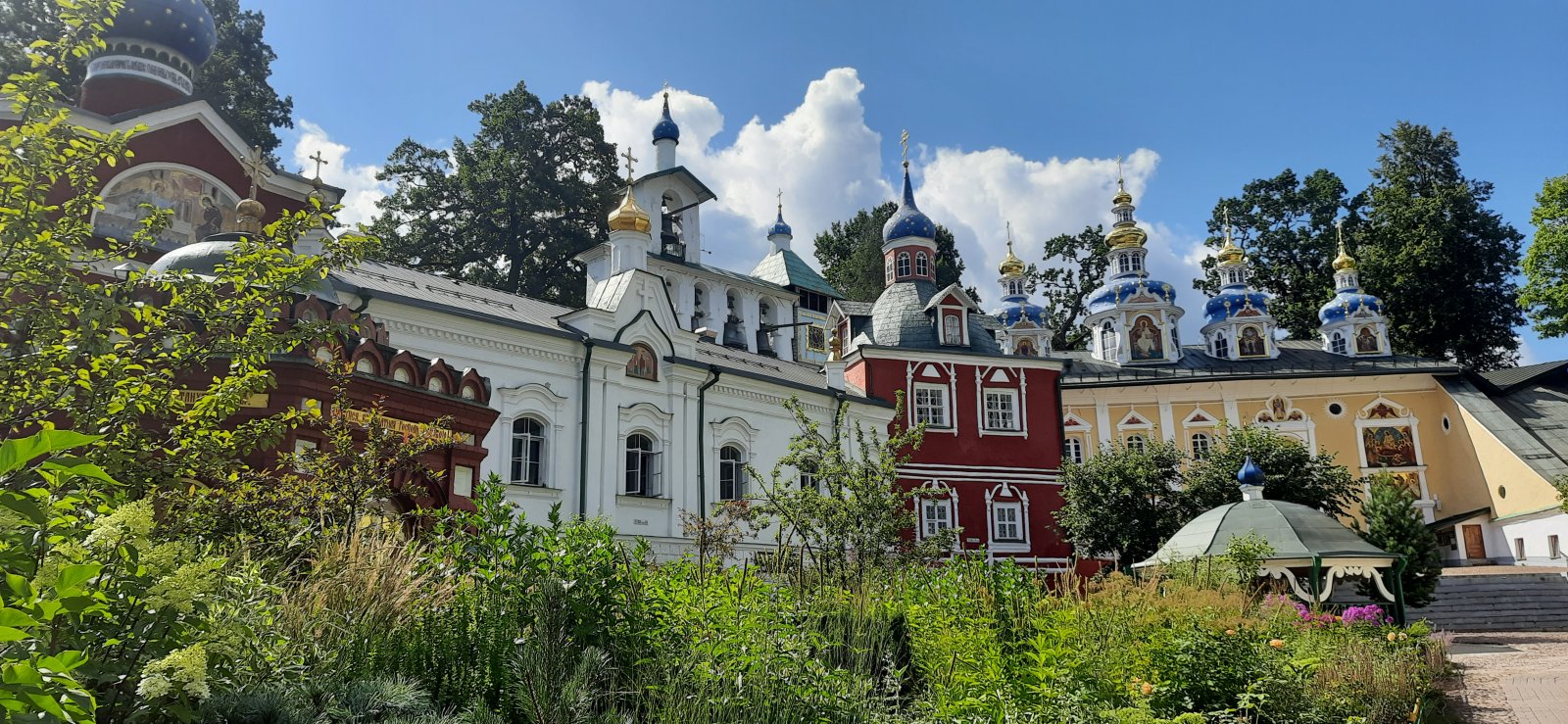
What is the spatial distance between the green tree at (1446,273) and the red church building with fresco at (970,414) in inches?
900

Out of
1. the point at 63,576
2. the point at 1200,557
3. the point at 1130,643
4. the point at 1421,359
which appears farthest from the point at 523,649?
the point at 1421,359

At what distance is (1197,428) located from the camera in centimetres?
3703

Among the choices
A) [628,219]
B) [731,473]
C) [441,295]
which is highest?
[628,219]

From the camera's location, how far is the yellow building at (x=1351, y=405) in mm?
33344

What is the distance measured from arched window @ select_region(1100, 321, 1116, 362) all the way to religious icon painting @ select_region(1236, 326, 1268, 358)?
4.67 metres

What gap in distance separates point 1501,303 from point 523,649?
170 feet

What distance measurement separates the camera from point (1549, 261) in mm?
32500

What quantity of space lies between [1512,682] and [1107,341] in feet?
96.6

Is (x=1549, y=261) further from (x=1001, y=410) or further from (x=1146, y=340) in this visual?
(x=1001, y=410)

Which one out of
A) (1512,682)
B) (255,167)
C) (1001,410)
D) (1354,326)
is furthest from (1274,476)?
(255,167)

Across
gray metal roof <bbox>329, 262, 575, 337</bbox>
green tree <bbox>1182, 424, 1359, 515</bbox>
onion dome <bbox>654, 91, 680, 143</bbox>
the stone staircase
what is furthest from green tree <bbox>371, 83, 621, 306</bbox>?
the stone staircase

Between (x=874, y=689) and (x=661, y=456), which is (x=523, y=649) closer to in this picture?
(x=874, y=689)

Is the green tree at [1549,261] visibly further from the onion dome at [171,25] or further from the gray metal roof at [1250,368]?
the onion dome at [171,25]

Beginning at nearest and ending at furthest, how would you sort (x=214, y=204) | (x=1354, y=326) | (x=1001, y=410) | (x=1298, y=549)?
1. (x=1298, y=549)
2. (x=214, y=204)
3. (x=1001, y=410)
4. (x=1354, y=326)
